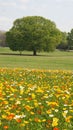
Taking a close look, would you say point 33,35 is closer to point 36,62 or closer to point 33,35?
point 33,35

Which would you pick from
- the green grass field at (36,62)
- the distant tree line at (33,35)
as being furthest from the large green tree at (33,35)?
the green grass field at (36,62)

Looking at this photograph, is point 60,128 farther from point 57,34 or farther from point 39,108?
point 57,34

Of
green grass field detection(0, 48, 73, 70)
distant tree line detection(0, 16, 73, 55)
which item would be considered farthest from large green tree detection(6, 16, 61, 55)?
green grass field detection(0, 48, 73, 70)

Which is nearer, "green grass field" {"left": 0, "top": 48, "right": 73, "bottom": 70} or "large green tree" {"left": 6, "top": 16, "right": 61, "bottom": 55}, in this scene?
"green grass field" {"left": 0, "top": 48, "right": 73, "bottom": 70}

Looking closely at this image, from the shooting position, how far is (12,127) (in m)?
5.03

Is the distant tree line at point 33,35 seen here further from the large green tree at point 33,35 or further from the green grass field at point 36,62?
the green grass field at point 36,62

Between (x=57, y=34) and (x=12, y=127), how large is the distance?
86324mm

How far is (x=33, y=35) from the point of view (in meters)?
85.9

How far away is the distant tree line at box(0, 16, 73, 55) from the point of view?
8450 centimetres

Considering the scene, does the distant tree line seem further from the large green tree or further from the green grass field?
the green grass field

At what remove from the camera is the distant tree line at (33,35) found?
84.5 m

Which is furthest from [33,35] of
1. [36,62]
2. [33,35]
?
[36,62]

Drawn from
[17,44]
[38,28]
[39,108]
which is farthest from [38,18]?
[39,108]

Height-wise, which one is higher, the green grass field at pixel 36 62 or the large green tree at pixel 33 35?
the large green tree at pixel 33 35
